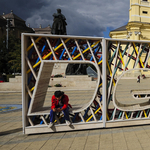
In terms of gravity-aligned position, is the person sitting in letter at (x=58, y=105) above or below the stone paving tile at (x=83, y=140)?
above

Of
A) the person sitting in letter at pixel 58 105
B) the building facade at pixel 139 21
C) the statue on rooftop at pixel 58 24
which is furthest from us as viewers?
the building facade at pixel 139 21

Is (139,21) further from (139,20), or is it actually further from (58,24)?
(58,24)

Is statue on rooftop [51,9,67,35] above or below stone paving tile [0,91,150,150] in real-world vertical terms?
above

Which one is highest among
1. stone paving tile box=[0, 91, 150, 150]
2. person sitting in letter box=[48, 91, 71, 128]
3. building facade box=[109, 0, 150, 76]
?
building facade box=[109, 0, 150, 76]

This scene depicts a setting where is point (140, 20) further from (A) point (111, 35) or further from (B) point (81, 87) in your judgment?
(B) point (81, 87)

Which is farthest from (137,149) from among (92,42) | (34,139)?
(92,42)

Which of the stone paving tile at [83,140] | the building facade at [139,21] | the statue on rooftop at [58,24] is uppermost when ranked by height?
the building facade at [139,21]

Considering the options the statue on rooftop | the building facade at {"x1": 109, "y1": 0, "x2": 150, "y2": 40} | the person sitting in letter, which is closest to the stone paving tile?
the person sitting in letter

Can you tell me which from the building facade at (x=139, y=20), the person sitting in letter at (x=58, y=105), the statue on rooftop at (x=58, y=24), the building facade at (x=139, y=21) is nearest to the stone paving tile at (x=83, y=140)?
the person sitting in letter at (x=58, y=105)

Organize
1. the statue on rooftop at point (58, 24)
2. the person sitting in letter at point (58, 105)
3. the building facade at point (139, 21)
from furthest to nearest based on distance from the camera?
the building facade at point (139, 21), the statue on rooftop at point (58, 24), the person sitting in letter at point (58, 105)

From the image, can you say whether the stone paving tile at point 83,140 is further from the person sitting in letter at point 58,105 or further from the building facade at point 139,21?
the building facade at point 139,21

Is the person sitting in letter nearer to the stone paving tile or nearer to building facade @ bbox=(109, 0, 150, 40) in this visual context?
the stone paving tile

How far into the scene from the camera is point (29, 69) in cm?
498

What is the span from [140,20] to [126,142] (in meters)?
41.5
